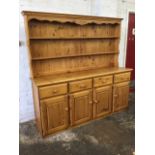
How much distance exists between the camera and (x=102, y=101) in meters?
2.62

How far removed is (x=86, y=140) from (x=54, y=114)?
58 centimetres

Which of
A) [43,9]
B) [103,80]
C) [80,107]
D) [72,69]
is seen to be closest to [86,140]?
[80,107]

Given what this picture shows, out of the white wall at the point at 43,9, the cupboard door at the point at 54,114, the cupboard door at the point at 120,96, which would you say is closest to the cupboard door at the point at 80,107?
the cupboard door at the point at 54,114

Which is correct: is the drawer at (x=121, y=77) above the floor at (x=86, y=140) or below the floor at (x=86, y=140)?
above

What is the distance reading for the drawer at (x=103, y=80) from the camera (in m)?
2.46

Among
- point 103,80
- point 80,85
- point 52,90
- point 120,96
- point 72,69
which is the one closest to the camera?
point 52,90

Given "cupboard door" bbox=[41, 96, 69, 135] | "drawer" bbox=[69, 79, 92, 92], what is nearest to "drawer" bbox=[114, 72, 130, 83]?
"drawer" bbox=[69, 79, 92, 92]

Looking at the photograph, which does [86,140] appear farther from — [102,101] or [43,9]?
[43,9]

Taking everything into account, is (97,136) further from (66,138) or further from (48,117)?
(48,117)

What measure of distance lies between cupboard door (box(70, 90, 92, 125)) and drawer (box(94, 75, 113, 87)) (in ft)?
0.60

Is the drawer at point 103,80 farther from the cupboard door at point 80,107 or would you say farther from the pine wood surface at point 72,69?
the cupboard door at point 80,107

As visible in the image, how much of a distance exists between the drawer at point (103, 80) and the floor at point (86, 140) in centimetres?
65

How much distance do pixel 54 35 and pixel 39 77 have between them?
72cm

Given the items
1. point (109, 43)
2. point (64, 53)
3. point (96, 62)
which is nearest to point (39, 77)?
point (64, 53)
